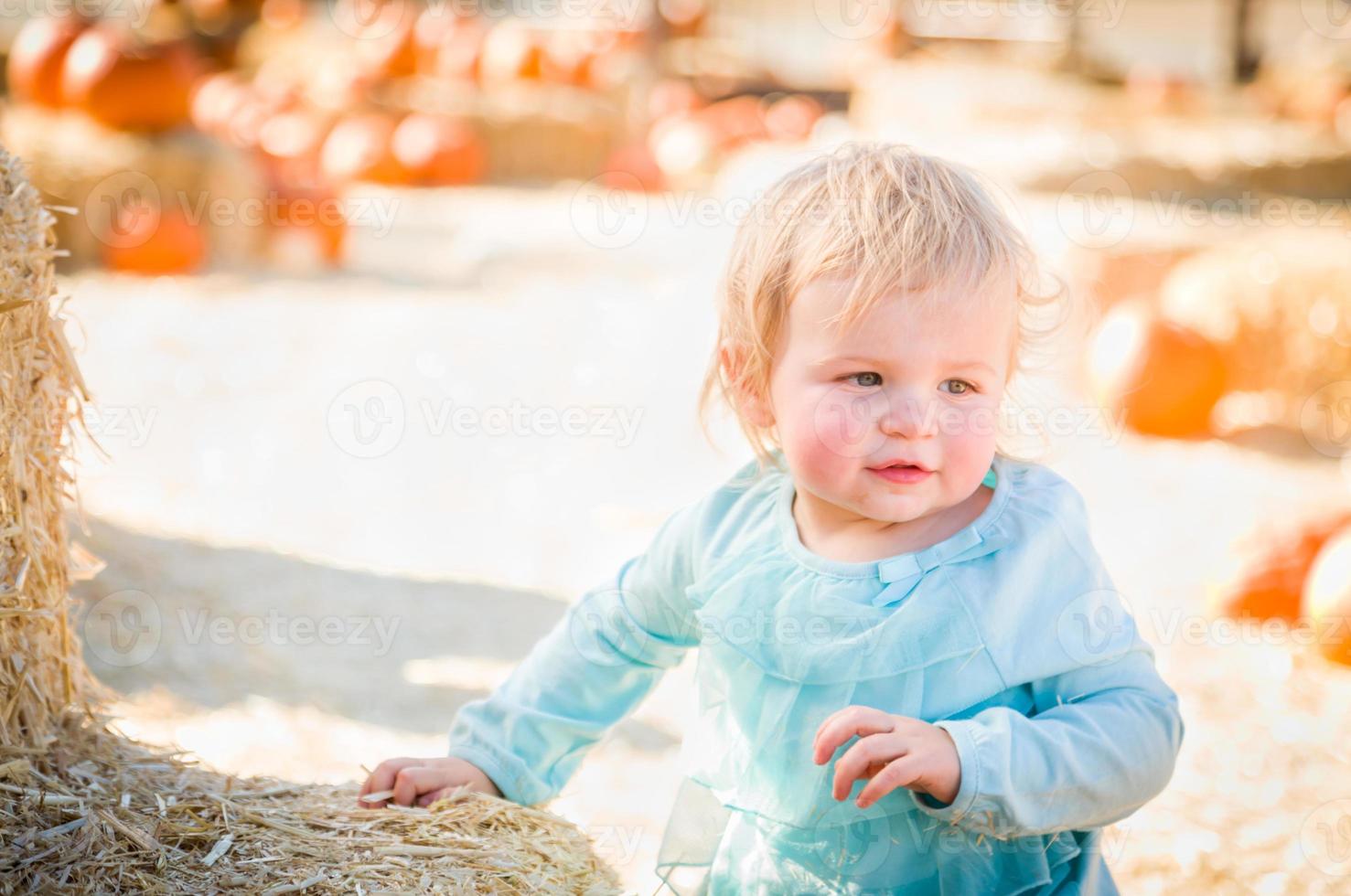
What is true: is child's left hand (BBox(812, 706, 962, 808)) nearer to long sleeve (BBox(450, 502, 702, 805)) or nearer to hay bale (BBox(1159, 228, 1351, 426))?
long sleeve (BBox(450, 502, 702, 805))

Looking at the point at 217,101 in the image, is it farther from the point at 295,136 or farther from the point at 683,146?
the point at 683,146

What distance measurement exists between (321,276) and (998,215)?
23.3ft

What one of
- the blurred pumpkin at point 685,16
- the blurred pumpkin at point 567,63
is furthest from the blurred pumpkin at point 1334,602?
the blurred pumpkin at point 685,16

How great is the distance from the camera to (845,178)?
1.72 m

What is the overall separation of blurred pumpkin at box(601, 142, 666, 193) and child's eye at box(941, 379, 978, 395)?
9806 millimetres

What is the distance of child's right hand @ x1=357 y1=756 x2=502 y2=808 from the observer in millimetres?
Result: 1868

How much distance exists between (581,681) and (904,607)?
54 centimetres

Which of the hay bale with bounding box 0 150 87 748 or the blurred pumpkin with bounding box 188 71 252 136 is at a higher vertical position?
the blurred pumpkin with bounding box 188 71 252 136

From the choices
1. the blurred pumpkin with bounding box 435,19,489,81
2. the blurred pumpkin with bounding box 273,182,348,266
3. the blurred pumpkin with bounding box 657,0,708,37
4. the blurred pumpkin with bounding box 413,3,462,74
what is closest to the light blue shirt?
the blurred pumpkin with bounding box 273,182,348,266

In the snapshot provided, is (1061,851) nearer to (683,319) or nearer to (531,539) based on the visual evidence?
(531,539)

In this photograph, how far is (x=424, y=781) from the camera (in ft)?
6.14

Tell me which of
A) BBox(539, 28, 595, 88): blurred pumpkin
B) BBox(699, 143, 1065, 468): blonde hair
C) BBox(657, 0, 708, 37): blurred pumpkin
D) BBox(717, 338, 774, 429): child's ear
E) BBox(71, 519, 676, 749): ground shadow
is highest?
BBox(657, 0, 708, 37): blurred pumpkin

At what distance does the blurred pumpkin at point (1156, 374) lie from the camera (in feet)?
18.4

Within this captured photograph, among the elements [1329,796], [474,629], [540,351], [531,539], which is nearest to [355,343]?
[540,351]
